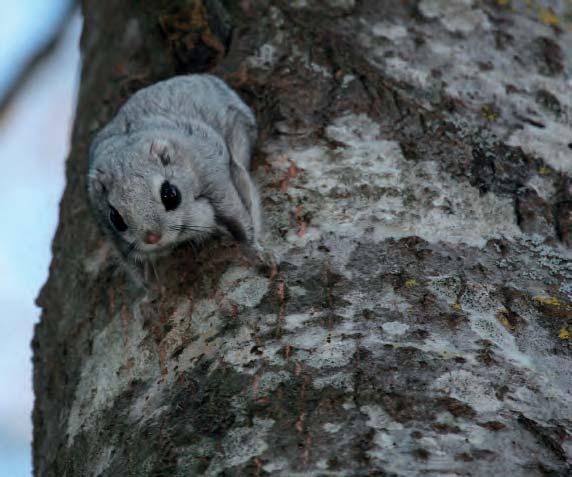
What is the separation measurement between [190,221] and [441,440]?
5.67 ft

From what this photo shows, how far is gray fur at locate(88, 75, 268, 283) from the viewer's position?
3582 mm

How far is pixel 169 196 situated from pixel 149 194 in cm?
9

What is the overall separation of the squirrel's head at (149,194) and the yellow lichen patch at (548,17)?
5.97 feet

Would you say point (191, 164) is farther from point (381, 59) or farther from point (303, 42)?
point (381, 59)

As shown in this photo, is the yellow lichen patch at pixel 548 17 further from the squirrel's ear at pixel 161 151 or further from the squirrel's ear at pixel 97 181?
the squirrel's ear at pixel 97 181

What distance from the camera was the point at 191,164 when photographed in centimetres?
388

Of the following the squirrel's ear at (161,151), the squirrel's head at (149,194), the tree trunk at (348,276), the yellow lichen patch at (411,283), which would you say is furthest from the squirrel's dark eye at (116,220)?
the yellow lichen patch at (411,283)

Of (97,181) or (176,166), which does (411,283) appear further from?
(97,181)

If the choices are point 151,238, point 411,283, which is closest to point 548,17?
point 411,283

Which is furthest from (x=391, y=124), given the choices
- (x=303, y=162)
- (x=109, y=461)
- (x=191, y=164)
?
(x=109, y=461)

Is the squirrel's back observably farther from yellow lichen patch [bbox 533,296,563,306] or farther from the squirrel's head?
yellow lichen patch [bbox 533,296,563,306]

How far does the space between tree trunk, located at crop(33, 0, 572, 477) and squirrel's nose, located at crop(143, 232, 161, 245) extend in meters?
0.11

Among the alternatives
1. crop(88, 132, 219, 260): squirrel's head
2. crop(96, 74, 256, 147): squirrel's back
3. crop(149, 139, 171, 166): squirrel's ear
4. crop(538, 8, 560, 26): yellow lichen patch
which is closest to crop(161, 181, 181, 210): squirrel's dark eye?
crop(88, 132, 219, 260): squirrel's head

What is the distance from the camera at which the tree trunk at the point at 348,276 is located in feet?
Answer: 7.96
